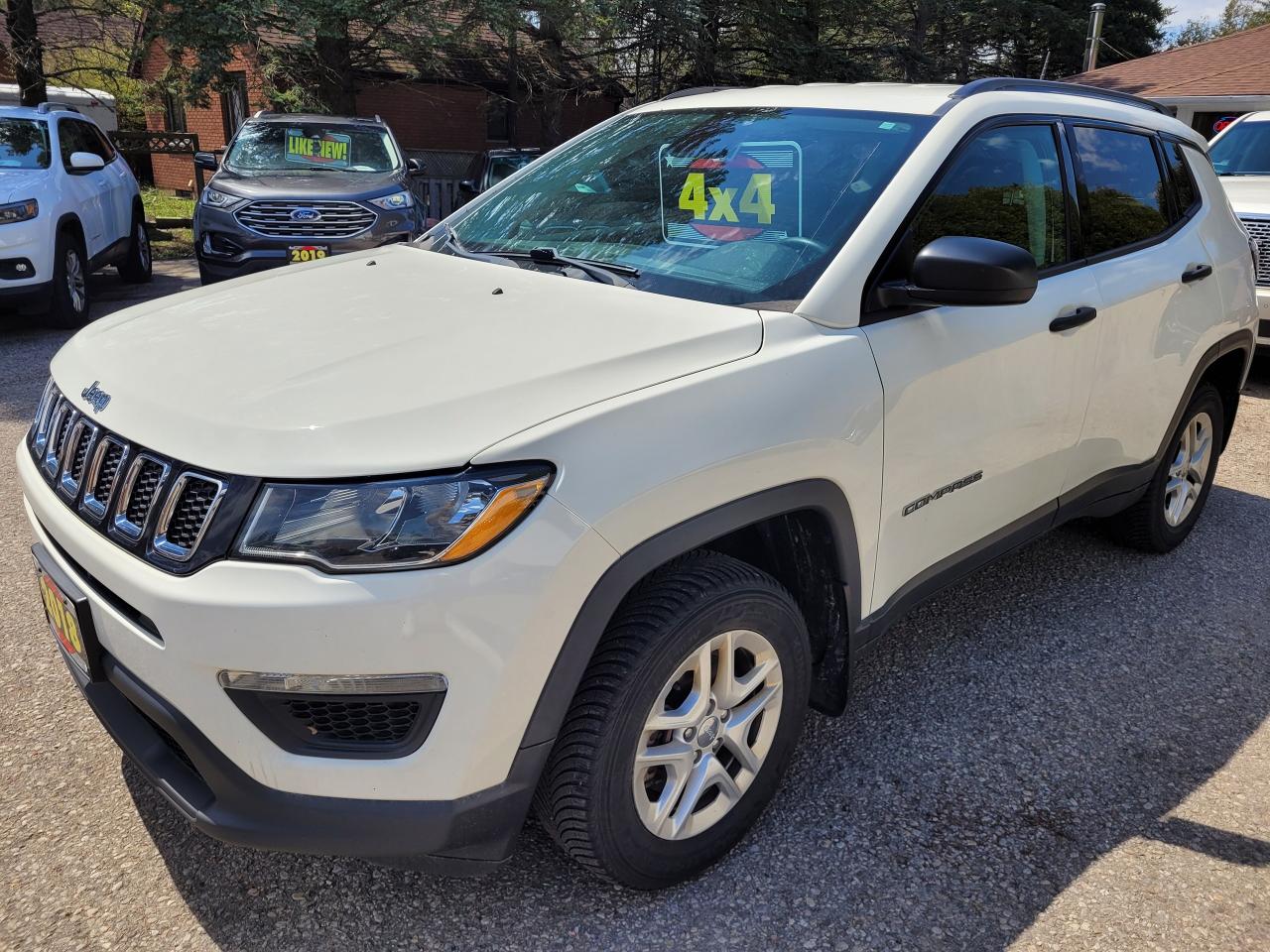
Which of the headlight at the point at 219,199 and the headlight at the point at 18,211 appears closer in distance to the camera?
the headlight at the point at 18,211

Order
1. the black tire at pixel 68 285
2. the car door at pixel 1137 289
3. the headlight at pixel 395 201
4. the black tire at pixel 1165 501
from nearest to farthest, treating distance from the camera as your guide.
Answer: the car door at pixel 1137 289
the black tire at pixel 1165 501
the black tire at pixel 68 285
the headlight at pixel 395 201

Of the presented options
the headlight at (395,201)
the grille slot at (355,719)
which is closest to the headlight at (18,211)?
the headlight at (395,201)

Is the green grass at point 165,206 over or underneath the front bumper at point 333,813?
underneath

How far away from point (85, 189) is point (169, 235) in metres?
7.77

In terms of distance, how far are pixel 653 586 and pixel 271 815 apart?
0.85 meters

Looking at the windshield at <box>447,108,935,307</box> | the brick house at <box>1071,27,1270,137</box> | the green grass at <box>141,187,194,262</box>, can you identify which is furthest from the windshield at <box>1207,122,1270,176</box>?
the brick house at <box>1071,27,1270,137</box>

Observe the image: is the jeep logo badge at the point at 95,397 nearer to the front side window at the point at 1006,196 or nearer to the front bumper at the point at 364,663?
the front bumper at the point at 364,663

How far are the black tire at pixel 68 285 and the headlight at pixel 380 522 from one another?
7.52m

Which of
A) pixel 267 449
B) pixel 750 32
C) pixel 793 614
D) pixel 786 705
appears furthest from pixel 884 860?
pixel 750 32

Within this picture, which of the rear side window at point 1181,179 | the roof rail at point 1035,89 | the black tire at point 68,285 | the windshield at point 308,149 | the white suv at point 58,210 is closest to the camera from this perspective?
the roof rail at point 1035,89

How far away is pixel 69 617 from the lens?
85.3 inches

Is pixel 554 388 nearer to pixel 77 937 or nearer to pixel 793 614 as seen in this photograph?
pixel 793 614

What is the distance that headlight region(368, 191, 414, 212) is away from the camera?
9.41 metres

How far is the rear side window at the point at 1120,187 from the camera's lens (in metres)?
3.40
